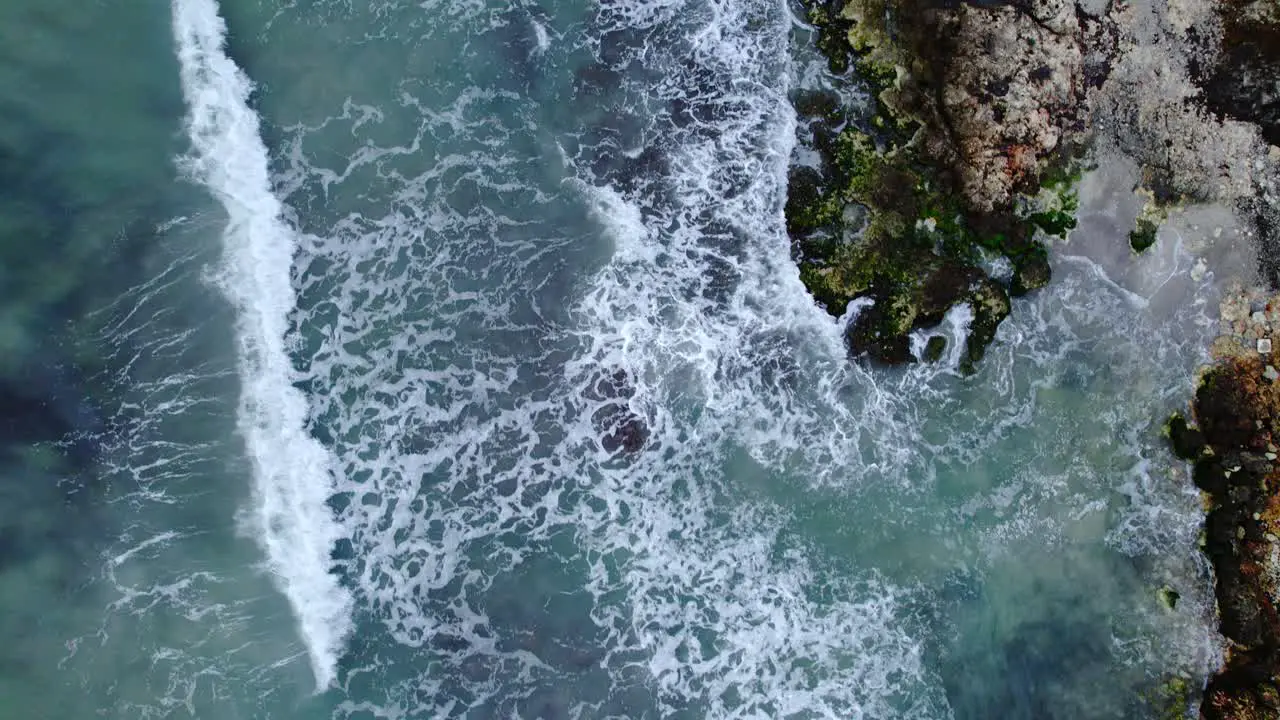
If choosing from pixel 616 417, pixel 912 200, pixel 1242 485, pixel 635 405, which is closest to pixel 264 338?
pixel 616 417

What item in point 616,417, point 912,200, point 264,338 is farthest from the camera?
point 912,200

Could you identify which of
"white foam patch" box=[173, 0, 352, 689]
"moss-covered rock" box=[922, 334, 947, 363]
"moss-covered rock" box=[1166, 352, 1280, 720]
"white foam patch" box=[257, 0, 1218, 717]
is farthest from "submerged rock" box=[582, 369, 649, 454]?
"moss-covered rock" box=[1166, 352, 1280, 720]

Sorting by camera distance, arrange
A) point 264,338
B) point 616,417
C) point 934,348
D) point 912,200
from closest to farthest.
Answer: point 264,338
point 616,417
point 934,348
point 912,200

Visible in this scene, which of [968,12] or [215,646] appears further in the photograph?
[968,12]

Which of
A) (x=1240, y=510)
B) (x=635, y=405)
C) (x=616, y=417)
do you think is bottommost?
(x=616, y=417)

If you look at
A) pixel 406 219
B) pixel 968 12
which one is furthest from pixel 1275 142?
pixel 406 219

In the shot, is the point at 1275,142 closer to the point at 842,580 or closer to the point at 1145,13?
A: the point at 1145,13

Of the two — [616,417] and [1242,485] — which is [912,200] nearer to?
[616,417]
